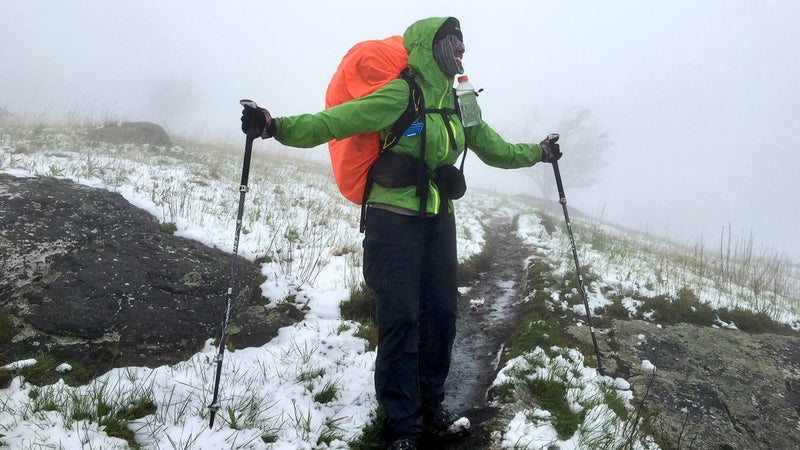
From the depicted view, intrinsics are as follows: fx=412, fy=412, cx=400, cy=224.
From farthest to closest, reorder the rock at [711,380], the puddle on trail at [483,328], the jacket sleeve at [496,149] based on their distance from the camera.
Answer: the puddle on trail at [483,328] → the jacket sleeve at [496,149] → the rock at [711,380]

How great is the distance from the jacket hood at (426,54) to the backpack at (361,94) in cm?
11

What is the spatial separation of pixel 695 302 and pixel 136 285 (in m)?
7.48

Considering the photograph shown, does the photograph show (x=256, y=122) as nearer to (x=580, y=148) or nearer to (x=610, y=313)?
(x=610, y=313)

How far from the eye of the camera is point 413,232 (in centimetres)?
332

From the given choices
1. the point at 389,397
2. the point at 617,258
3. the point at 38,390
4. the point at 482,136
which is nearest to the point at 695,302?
the point at 617,258

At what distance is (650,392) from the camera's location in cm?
416

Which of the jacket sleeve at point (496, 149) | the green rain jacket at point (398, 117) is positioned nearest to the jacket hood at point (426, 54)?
the green rain jacket at point (398, 117)

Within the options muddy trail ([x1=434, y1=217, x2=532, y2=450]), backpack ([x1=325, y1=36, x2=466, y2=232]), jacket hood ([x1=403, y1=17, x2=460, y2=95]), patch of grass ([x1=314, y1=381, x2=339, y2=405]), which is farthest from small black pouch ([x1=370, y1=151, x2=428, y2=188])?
muddy trail ([x1=434, y1=217, x2=532, y2=450])

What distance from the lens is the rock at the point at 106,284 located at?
3.61m

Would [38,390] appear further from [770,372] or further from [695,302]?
[695,302]

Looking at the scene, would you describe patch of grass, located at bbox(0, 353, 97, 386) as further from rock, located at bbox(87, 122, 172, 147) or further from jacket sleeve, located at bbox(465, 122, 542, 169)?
rock, located at bbox(87, 122, 172, 147)

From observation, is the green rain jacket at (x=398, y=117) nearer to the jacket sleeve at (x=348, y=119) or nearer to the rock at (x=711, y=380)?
the jacket sleeve at (x=348, y=119)

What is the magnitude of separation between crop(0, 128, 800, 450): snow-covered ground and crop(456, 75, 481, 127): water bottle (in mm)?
2519

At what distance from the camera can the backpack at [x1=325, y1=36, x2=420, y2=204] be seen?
320 cm
